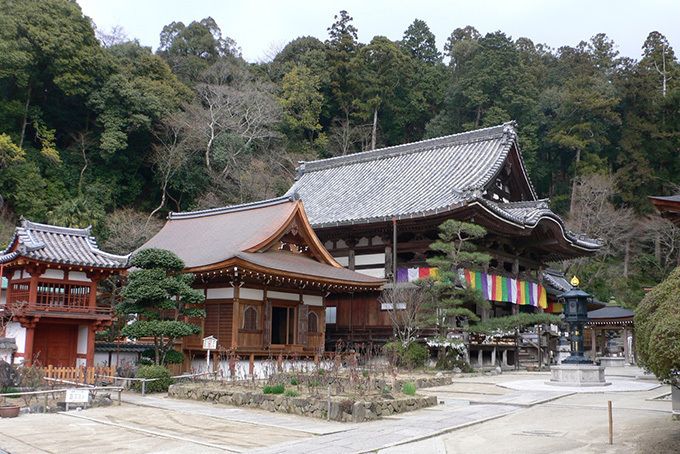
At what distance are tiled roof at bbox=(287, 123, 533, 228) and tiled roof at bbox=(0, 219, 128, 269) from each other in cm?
969

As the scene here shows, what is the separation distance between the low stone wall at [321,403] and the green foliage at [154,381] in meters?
2.00

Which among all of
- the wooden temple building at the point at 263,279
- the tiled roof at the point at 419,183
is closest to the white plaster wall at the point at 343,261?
the tiled roof at the point at 419,183

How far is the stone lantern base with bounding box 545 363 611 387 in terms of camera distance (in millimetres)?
16181

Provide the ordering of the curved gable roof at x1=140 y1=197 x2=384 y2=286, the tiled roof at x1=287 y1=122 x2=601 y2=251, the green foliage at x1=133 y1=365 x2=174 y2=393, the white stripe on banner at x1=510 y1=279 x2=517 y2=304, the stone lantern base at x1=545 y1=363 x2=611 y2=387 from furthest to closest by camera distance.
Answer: the white stripe on banner at x1=510 y1=279 x2=517 y2=304 < the tiled roof at x1=287 y1=122 x2=601 y2=251 < the curved gable roof at x1=140 y1=197 x2=384 y2=286 < the stone lantern base at x1=545 y1=363 x2=611 y2=387 < the green foliage at x1=133 y1=365 x2=174 y2=393

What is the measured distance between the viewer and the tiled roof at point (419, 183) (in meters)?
23.9

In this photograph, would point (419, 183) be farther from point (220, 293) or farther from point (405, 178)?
point (220, 293)

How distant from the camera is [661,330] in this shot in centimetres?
784

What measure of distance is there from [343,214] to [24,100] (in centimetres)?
2426

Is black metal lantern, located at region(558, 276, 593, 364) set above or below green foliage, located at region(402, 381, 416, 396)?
above

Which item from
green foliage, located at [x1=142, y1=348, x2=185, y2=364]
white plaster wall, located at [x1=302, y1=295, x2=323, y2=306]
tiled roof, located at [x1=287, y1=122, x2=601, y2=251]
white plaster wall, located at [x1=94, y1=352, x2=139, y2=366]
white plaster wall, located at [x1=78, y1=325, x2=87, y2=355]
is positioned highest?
tiled roof, located at [x1=287, y1=122, x2=601, y2=251]

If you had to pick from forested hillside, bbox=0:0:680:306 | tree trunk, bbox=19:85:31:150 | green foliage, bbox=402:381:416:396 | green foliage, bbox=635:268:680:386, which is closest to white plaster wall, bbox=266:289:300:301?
green foliage, bbox=402:381:416:396

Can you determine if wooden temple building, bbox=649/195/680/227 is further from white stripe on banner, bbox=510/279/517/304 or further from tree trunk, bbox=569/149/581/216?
tree trunk, bbox=569/149/581/216

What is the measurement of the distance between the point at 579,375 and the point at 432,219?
27.9 feet

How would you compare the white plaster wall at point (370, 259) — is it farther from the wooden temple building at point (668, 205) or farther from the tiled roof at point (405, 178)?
the wooden temple building at point (668, 205)
